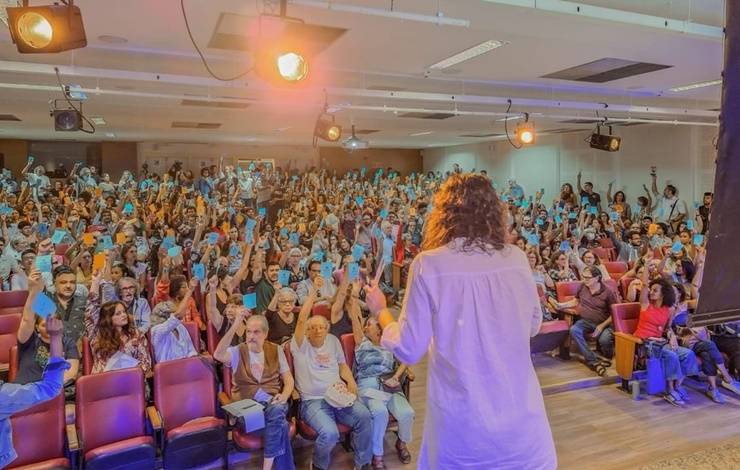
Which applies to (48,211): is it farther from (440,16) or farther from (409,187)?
(440,16)

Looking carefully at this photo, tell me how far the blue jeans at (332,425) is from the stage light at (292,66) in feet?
6.95

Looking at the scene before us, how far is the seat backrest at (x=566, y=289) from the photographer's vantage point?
5883 millimetres

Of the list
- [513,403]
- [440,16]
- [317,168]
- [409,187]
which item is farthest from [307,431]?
[317,168]

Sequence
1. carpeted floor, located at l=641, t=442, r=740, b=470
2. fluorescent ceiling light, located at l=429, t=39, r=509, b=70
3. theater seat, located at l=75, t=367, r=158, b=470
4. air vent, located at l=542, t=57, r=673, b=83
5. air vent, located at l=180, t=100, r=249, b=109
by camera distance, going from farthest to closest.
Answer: air vent, located at l=180, t=100, r=249, b=109 < air vent, located at l=542, t=57, r=673, b=83 < fluorescent ceiling light, located at l=429, t=39, r=509, b=70 < carpeted floor, located at l=641, t=442, r=740, b=470 < theater seat, located at l=75, t=367, r=158, b=470

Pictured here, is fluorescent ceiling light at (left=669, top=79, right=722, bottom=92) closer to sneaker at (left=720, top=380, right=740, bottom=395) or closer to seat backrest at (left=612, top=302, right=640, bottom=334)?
seat backrest at (left=612, top=302, right=640, bottom=334)

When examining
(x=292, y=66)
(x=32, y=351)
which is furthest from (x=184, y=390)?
(x=292, y=66)

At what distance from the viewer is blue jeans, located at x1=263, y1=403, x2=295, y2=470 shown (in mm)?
3230

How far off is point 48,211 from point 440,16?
308 inches

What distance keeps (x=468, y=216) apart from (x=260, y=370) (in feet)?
7.84

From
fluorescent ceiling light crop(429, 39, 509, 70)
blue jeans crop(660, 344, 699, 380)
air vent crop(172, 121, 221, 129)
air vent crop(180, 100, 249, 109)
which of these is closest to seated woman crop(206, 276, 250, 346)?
fluorescent ceiling light crop(429, 39, 509, 70)

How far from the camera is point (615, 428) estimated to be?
4055 mm

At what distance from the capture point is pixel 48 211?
8.70 m

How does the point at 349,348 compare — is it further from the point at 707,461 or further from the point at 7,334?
the point at 7,334

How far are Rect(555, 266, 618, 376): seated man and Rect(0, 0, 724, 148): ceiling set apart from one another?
2347 mm
